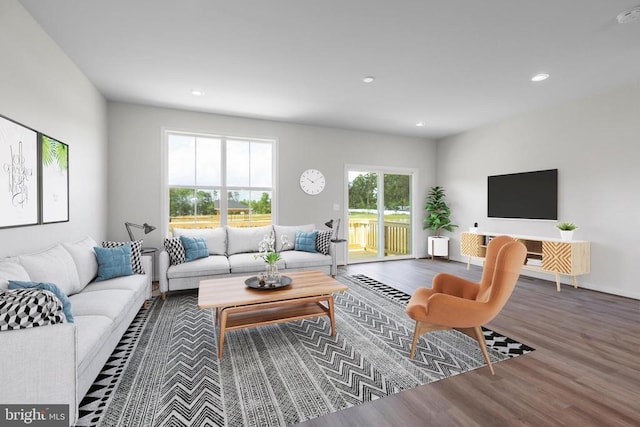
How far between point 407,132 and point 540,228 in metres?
2.98

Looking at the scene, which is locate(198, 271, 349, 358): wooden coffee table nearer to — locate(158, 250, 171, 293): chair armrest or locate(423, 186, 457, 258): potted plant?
locate(158, 250, 171, 293): chair armrest

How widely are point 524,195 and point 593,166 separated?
0.99 metres

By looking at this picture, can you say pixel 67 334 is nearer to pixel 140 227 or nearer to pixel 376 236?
pixel 140 227

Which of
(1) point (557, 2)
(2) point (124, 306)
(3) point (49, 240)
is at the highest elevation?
(1) point (557, 2)

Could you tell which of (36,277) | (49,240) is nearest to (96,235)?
(49,240)

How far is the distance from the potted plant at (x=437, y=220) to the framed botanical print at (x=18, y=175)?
20.7ft

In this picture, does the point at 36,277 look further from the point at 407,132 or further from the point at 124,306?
the point at 407,132

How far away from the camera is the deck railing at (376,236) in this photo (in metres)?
6.32

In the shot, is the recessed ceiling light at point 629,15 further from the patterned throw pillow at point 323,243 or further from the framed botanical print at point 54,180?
the framed botanical print at point 54,180

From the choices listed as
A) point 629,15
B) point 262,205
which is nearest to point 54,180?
point 262,205

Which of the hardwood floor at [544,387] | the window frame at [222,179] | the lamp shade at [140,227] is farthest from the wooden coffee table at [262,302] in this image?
the window frame at [222,179]

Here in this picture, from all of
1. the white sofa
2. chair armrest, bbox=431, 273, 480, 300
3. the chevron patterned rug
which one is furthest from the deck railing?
the white sofa

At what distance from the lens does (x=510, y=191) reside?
17.2 feet

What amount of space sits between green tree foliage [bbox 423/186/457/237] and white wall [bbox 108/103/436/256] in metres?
0.18
